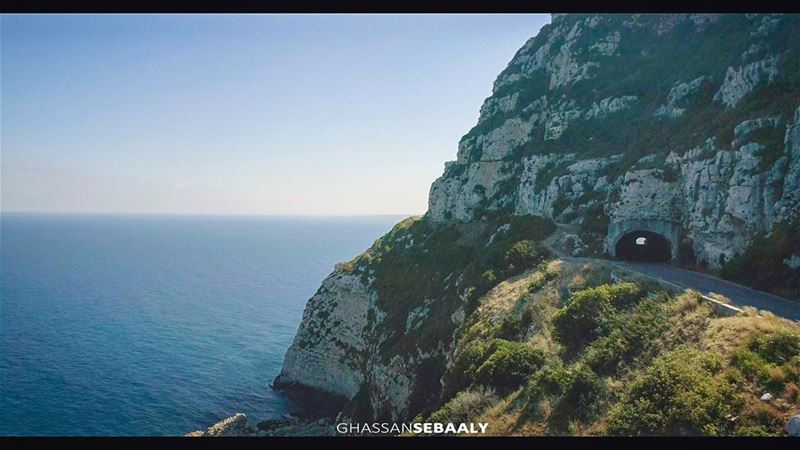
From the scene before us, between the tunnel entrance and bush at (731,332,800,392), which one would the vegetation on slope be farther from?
the tunnel entrance

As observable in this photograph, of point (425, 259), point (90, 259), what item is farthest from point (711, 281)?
point (90, 259)

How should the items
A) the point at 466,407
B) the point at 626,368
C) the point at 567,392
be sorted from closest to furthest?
the point at 567,392
the point at 626,368
the point at 466,407

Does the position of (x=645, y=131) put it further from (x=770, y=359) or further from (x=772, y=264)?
(x=770, y=359)

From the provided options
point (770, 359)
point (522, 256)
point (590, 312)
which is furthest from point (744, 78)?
point (770, 359)

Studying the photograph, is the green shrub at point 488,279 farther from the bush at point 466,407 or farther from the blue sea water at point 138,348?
the blue sea water at point 138,348

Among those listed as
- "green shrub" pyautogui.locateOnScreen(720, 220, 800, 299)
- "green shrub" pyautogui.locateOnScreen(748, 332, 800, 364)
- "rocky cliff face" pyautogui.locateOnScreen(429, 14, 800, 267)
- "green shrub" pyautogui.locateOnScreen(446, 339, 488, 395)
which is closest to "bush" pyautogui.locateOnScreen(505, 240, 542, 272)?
"rocky cliff face" pyautogui.locateOnScreen(429, 14, 800, 267)

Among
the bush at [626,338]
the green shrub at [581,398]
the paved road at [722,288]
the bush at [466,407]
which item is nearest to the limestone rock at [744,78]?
the paved road at [722,288]

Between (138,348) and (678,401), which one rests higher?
(678,401)

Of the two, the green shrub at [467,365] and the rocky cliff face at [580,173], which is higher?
the rocky cliff face at [580,173]
